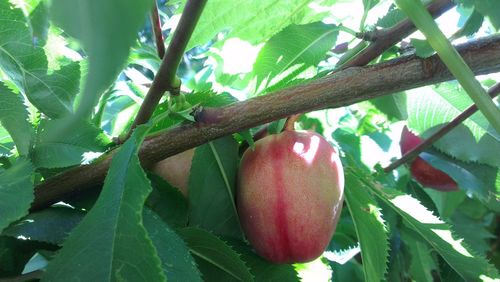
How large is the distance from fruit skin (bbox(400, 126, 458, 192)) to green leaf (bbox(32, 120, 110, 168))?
1.81 ft

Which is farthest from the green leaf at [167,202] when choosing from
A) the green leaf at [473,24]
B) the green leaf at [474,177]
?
the green leaf at [474,177]

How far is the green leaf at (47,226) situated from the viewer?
506mm

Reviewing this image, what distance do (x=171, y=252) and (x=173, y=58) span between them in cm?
16

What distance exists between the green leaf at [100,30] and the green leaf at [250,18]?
17.7 inches

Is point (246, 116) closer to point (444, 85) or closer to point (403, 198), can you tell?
point (403, 198)

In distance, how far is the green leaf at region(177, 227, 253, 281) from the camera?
53 cm

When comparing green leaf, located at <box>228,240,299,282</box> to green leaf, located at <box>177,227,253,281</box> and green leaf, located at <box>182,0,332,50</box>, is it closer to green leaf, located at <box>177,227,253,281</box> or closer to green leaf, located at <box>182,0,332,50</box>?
green leaf, located at <box>177,227,253,281</box>

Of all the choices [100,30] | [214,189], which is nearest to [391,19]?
[214,189]

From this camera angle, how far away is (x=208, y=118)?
1.70ft

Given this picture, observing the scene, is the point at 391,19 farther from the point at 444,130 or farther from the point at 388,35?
the point at 444,130

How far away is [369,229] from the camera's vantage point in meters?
0.61

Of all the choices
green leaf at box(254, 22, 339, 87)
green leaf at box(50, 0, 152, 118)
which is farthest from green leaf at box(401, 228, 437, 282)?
green leaf at box(50, 0, 152, 118)

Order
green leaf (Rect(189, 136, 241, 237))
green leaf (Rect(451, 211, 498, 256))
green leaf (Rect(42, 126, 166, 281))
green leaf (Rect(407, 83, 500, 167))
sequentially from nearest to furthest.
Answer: green leaf (Rect(42, 126, 166, 281))
green leaf (Rect(189, 136, 241, 237))
green leaf (Rect(407, 83, 500, 167))
green leaf (Rect(451, 211, 498, 256))

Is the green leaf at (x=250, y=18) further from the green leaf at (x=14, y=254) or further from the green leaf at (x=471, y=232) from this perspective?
the green leaf at (x=471, y=232)
